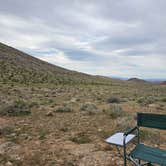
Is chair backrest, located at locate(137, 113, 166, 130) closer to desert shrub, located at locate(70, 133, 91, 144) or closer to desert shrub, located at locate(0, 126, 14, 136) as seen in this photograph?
desert shrub, located at locate(70, 133, 91, 144)

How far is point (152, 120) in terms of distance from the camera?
4.23 metres

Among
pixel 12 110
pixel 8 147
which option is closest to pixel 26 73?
pixel 12 110

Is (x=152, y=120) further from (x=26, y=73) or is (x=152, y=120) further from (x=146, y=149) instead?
(x=26, y=73)

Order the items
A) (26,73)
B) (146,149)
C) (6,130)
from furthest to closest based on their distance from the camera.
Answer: (26,73) → (6,130) → (146,149)

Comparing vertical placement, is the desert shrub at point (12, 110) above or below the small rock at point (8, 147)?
above

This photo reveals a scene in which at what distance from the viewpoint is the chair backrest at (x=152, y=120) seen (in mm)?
4121

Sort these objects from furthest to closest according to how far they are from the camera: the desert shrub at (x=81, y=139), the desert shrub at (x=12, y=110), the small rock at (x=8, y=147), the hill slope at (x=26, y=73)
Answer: the hill slope at (x=26, y=73) → the desert shrub at (x=12, y=110) → the desert shrub at (x=81, y=139) → the small rock at (x=8, y=147)

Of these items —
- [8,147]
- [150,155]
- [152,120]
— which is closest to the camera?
[150,155]

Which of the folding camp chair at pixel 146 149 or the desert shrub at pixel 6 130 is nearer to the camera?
the folding camp chair at pixel 146 149

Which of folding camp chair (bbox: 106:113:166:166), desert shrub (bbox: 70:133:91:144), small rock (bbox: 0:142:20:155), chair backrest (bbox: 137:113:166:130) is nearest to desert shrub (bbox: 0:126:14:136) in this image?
small rock (bbox: 0:142:20:155)

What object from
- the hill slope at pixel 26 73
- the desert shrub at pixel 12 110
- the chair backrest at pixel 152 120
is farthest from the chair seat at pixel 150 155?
the hill slope at pixel 26 73

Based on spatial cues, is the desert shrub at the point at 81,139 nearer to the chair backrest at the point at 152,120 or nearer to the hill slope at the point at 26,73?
the chair backrest at the point at 152,120

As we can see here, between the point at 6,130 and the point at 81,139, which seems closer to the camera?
the point at 81,139

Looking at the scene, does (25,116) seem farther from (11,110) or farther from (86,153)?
(86,153)
